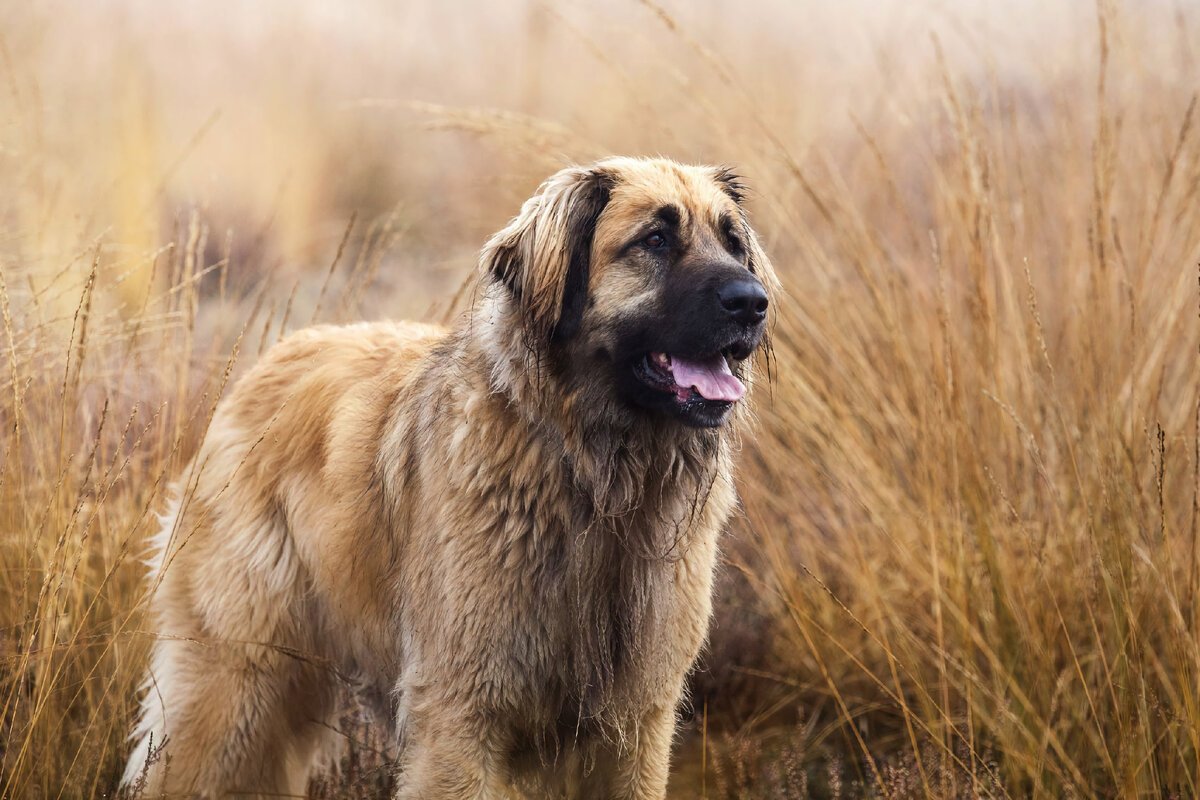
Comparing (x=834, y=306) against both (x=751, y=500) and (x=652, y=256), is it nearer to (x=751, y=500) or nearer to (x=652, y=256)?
(x=751, y=500)

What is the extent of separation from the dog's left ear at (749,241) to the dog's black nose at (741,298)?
42 cm

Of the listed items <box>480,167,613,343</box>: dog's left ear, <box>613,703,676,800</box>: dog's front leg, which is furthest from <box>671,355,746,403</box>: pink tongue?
<box>613,703,676,800</box>: dog's front leg

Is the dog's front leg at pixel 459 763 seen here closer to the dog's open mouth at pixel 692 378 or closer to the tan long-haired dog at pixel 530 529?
the tan long-haired dog at pixel 530 529

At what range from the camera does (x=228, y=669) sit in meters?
2.96

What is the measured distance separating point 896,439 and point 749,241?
3.76 feet

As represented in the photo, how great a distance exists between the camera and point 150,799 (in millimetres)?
2867

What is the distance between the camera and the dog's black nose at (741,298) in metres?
2.44

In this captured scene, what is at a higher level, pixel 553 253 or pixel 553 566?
pixel 553 253

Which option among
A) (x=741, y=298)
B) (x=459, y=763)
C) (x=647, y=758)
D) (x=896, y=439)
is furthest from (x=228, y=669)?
(x=896, y=439)

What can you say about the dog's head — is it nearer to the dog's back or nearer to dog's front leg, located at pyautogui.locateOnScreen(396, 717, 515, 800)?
the dog's back

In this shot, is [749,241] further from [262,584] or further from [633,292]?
[262,584]

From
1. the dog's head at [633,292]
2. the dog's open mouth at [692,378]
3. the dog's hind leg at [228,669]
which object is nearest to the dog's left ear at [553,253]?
the dog's head at [633,292]

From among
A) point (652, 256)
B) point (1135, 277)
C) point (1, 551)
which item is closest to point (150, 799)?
point (1, 551)

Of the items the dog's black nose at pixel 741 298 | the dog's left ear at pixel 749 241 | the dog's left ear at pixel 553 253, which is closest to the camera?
the dog's black nose at pixel 741 298
